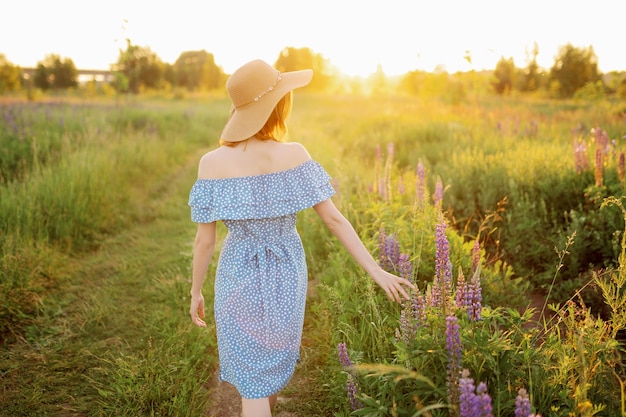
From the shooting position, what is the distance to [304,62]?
2977 inches

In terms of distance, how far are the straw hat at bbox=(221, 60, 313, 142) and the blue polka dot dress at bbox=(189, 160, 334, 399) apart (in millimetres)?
248

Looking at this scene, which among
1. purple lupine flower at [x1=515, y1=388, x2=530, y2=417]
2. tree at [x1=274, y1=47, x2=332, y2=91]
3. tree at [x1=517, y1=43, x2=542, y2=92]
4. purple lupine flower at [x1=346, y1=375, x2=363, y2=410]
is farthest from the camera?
tree at [x1=274, y1=47, x2=332, y2=91]

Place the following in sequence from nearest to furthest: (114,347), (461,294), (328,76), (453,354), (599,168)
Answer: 1. (453,354)
2. (461,294)
3. (114,347)
4. (599,168)
5. (328,76)

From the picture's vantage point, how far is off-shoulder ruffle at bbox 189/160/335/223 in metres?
2.34

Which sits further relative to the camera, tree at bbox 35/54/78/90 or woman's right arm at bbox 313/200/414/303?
tree at bbox 35/54/78/90

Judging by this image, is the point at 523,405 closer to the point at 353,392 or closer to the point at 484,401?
the point at 484,401

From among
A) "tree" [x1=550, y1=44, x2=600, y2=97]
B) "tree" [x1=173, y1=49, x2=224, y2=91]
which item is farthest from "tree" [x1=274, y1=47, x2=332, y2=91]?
"tree" [x1=550, y1=44, x2=600, y2=97]

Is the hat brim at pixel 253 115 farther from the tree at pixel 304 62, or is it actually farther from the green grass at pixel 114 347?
the tree at pixel 304 62

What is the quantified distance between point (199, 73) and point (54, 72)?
68.5ft

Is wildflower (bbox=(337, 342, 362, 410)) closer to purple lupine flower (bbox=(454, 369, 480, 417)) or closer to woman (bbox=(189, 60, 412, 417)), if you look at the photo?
woman (bbox=(189, 60, 412, 417))

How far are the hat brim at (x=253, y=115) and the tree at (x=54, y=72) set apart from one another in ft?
164

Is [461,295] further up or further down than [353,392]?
further up

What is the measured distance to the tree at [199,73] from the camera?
199ft

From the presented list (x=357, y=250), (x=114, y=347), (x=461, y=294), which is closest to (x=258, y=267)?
(x=357, y=250)
